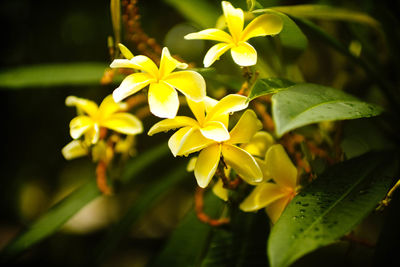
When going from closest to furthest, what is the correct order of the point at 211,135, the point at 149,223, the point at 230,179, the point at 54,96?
1. the point at 211,135
2. the point at 230,179
3. the point at 54,96
4. the point at 149,223

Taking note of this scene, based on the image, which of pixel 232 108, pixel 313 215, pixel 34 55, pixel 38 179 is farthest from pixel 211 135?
pixel 38 179

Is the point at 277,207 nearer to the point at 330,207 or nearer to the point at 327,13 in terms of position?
the point at 330,207

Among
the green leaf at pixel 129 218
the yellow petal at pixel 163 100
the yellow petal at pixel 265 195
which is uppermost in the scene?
the yellow petal at pixel 163 100

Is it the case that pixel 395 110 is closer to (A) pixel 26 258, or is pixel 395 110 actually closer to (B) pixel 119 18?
(B) pixel 119 18

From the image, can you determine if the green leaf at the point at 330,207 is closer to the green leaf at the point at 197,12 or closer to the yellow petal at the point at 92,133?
the yellow petal at the point at 92,133

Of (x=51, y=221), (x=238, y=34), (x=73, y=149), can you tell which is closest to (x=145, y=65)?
(x=238, y=34)

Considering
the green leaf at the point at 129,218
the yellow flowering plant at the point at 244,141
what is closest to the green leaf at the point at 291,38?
the yellow flowering plant at the point at 244,141
